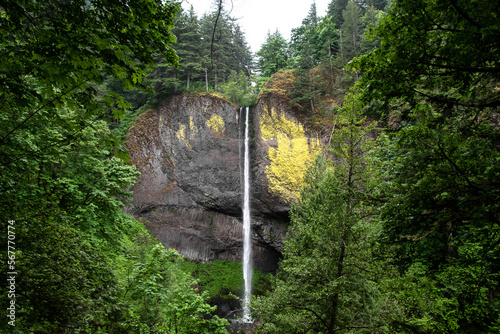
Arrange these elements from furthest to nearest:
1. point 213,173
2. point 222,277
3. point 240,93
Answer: point 240,93
point 213,173
point 222,277

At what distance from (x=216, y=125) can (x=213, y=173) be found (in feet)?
14.4

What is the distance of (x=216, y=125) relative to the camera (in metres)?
Answer: 21.3

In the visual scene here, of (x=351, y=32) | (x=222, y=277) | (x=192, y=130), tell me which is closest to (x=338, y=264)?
(x=222, y=277)

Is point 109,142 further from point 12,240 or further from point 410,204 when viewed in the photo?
point 410,204

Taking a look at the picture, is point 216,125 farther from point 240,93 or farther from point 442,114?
point 442,114

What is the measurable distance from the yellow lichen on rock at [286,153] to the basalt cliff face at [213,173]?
78mm

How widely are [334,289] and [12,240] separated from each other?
18.7 ft

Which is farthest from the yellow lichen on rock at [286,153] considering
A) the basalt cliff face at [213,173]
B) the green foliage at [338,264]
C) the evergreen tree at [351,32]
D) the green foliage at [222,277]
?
the green foliage at [338,264]

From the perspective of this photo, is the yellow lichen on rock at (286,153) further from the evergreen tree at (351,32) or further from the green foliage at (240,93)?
the evergreen tree at (351,32)

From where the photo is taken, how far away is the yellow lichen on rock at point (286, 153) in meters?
18.5

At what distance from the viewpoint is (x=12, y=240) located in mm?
2719

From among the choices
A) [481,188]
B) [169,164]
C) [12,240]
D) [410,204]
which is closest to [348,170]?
[410,204]

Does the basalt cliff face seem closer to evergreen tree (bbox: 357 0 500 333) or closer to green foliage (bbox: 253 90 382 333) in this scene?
green foliage (bbox: 253 90 382 333)

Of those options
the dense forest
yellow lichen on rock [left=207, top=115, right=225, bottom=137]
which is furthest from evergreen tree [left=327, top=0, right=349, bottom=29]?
the dense forest
